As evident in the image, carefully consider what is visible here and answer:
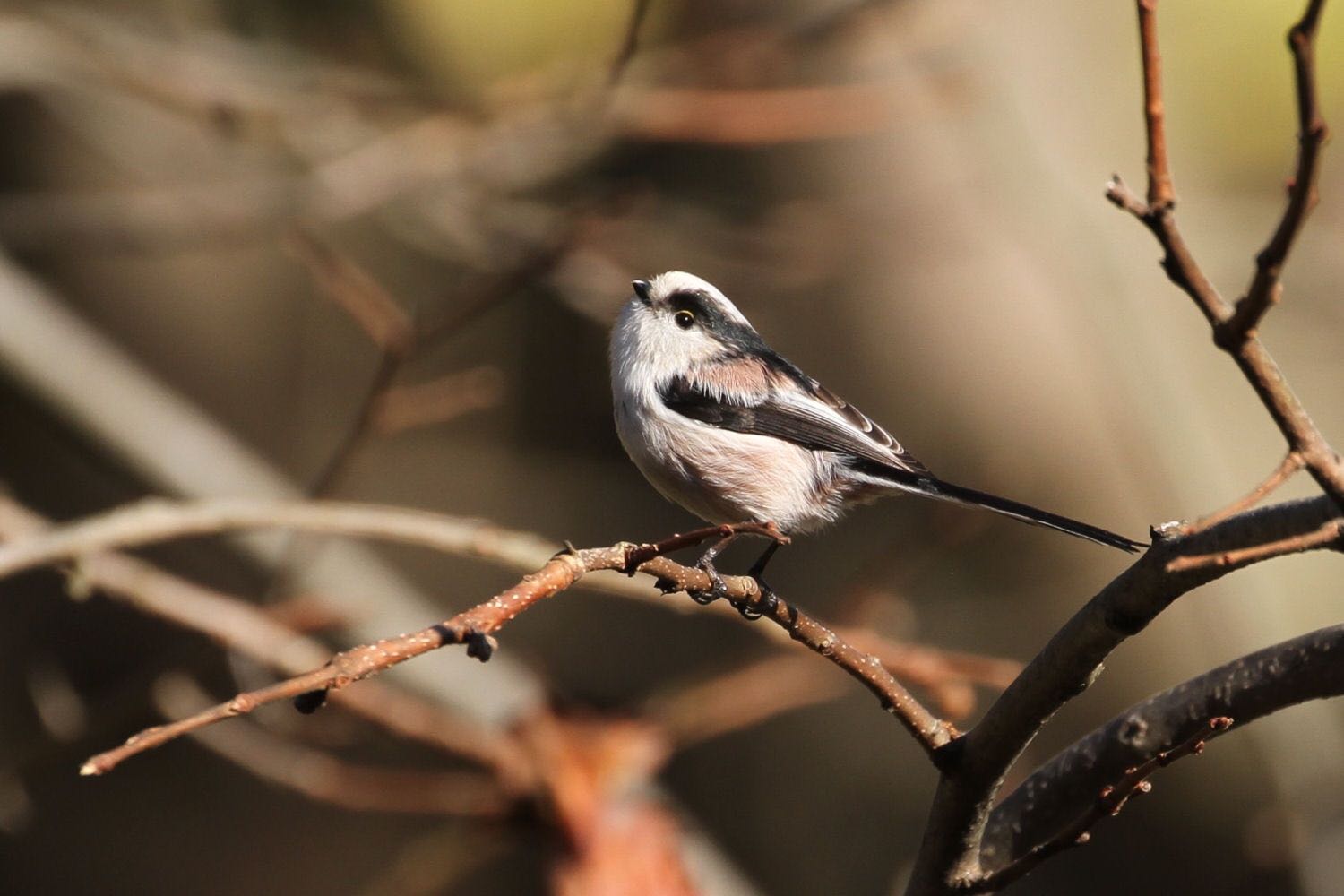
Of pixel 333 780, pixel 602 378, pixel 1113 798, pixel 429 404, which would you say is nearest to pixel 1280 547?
pixel 1113 798

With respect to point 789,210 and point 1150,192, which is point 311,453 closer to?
point 789,210

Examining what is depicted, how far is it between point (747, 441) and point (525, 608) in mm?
1346

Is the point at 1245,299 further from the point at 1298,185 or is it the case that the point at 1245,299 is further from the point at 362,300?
the point at 362,300

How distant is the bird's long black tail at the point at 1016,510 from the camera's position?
2.00 meters

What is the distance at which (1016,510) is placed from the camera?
2.24 metres

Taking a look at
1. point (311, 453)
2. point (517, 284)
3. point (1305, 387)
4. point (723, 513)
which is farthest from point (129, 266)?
point (1305, 387)

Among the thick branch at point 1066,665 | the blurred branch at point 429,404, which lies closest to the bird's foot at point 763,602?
the thick branch at point 1066,665

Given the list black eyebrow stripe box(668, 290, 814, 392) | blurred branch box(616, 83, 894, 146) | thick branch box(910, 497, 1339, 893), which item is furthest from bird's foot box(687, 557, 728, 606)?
blurred branch box(616, 83, 894, 146)

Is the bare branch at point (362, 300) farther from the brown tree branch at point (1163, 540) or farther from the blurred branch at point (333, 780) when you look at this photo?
the brown tree branch at point (1163, 540)

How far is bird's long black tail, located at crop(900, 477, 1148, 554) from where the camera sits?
2.00m

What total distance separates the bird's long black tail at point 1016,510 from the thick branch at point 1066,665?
465mm

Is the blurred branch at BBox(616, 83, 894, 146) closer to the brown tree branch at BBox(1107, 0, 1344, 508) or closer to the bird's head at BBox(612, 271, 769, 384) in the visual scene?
the bird's head at BBox(612, 271, 769, 384)

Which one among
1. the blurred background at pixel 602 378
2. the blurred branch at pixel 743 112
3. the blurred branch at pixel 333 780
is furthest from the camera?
the blurred branch at pixel 743 112

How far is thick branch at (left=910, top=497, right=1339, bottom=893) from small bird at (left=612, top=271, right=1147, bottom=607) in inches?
33.2
